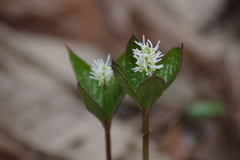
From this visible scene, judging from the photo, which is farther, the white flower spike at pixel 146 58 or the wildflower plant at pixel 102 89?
the wildflower plant at pixel 102 89

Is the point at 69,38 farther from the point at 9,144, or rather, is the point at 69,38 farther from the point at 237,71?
the point at 9,144

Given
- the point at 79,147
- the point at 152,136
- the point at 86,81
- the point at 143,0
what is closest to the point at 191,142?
the point at 152,136

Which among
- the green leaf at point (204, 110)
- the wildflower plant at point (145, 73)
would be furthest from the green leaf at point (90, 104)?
the green leaf at point (204, 110)

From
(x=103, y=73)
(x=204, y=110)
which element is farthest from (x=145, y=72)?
(x=204, y=110)

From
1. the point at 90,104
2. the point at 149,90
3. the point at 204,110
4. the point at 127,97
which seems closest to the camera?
the point at 149,90

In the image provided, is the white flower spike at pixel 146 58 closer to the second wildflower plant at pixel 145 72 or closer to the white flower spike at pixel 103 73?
the second wildflower plant at pixel 145 72

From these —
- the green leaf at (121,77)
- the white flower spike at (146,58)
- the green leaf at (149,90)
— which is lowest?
the green leaf at (149,90)

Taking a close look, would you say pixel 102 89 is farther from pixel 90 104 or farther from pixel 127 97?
pixel 127 97
